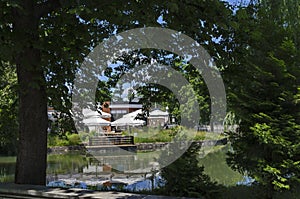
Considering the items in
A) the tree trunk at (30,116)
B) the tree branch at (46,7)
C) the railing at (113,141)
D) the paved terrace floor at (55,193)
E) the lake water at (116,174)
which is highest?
the tree branch at (46,7)

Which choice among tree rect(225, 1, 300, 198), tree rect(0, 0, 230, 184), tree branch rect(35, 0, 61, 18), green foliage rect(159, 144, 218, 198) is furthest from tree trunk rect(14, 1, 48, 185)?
tree rect(225, 1, 300, 198)

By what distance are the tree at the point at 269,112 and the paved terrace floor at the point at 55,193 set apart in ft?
3.86

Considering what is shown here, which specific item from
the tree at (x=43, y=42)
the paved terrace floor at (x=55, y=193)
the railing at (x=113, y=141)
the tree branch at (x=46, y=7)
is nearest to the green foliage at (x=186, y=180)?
the paved terrace floor at (x=55, y=193)

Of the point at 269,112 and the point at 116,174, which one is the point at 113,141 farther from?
the point at 269,112

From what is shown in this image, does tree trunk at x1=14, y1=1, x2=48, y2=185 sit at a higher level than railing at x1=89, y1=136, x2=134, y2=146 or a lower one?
higher

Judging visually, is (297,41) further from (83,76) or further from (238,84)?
(83,76)

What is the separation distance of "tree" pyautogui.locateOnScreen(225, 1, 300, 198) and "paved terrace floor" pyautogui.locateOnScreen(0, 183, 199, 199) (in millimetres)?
1175

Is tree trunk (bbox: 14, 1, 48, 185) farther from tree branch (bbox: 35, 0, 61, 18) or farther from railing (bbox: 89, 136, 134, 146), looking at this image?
railing (bbox: 89, 136, 134, 146)

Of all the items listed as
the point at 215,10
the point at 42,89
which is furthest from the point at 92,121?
the point at 215,10

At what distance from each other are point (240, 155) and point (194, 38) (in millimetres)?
1707

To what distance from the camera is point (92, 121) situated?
16828mm

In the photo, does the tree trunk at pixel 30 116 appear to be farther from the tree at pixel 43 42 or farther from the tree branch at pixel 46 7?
the tree branch at pixel 46 7

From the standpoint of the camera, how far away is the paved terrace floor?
3257mm

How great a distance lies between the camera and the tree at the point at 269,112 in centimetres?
342
